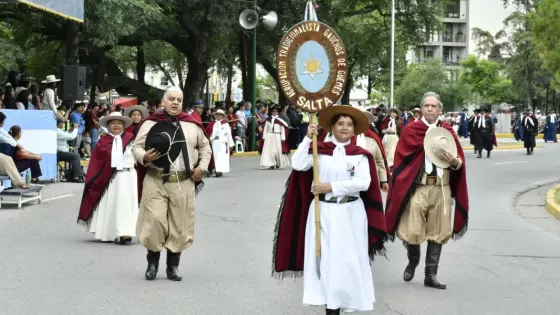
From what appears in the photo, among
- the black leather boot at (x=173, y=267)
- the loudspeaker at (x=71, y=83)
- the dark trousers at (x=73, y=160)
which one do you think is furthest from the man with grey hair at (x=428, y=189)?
the loudspeaker at (x=71, y=83)

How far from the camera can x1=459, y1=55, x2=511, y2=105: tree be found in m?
77.9

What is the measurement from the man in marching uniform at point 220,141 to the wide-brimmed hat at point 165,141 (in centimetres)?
1465

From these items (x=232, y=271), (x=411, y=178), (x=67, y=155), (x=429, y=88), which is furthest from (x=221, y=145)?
(x=429, y=88)

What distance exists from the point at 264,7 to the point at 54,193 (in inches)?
873

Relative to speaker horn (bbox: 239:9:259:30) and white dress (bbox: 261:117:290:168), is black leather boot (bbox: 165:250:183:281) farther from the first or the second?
speaker horn (bbox: 239:9:259:30)

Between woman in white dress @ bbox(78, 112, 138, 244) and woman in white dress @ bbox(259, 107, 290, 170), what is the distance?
1506 cm

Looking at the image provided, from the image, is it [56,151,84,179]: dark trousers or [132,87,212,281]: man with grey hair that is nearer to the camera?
[132,87,212,281]: man with grey hair

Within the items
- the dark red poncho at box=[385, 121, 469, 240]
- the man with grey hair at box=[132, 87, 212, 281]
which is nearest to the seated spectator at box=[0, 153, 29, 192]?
Answer: the man with grey hair at box=[132, 87, 212, 281]

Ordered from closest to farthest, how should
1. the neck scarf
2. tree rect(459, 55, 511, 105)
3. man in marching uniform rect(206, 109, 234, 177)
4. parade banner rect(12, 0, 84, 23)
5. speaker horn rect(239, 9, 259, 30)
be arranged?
the neck scarf < parade banner rect(12, 0, 84, 23) < man in marching uniform rect(206, 109, 234, 177) < speaker horn rect(239, 9, 259, 30) < tree rect(459, 55, 511, 105)

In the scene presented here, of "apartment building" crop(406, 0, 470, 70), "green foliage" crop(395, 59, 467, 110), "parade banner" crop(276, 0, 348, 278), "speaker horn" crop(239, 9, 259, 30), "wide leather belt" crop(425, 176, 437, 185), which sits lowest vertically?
"wide leather belt" crop(425, 176, 437, 185)

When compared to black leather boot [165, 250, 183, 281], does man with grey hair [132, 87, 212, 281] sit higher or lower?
higher

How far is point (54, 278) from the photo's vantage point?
390 inches

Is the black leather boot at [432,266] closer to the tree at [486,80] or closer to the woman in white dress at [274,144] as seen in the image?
the woman in white dress at [274,144]

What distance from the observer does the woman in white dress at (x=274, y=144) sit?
27922 millimetres
